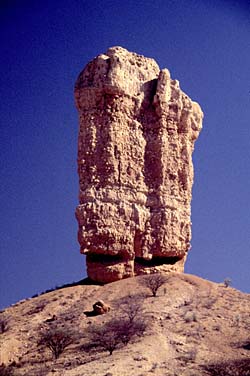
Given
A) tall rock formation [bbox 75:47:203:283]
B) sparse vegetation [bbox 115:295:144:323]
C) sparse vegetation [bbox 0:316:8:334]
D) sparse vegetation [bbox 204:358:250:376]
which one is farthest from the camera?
tall rock formation [bbox 75:47:203:283]

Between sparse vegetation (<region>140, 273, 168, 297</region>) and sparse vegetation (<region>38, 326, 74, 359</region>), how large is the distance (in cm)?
459

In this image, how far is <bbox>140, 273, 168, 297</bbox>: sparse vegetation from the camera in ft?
89.1

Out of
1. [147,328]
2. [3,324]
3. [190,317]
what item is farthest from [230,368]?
[3,324]

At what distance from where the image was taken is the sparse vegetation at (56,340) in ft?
72.7

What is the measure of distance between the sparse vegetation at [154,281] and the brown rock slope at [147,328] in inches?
9.7

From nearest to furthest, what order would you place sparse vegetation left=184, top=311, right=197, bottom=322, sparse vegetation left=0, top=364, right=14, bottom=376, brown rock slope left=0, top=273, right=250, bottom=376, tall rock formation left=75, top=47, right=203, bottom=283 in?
1. sparse vegetation left=0, top=364, right=14, bottom=376
2. brown rock slope left=0, top=273, right=250, bottom=376
3. sparse vegetation left=184, top=311, right=197, bottom=322
4. tall rock formation left=75, top=47, right=203, bottom=283

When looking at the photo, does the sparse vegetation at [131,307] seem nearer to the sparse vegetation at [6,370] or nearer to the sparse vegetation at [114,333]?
the sparse vegetation at [114,333]

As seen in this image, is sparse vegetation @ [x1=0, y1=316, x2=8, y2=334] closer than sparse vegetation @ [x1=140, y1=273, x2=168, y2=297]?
Yes

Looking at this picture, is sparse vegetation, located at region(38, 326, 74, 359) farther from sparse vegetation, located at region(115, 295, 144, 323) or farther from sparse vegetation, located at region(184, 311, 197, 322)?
sparse vegetation, located at region(184, 311, 197, 322)

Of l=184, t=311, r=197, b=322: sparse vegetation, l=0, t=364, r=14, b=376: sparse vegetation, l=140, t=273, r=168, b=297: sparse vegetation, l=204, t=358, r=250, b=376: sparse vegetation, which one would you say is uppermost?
l=140, t=273, r=168, b=297: sparse vegetation

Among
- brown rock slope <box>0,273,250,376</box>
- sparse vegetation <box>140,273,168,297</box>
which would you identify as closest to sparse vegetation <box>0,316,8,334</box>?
brown rock slope <box>0,273,250,376</box>

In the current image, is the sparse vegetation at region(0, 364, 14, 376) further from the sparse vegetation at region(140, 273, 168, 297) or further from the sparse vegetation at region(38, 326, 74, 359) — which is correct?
the sparse vegetation at region(140, 273, 168, 297)

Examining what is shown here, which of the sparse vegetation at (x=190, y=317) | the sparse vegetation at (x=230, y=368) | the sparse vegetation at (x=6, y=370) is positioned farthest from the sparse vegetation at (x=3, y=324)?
the sparse vegetation at (x=230, y=368)

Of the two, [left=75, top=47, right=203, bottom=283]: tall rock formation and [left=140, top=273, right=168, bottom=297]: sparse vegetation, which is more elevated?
[left=75, top=47, right=203, bottom=283]: tall rock formation
